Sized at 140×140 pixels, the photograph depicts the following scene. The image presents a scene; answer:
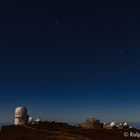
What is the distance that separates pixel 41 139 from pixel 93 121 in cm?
3616

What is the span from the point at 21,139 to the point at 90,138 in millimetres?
15728

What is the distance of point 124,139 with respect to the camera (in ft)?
211

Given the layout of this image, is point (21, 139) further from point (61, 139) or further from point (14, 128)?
point (14, 128)

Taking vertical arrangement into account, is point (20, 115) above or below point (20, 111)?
below

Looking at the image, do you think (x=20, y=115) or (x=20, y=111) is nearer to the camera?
(x=20, y=111)

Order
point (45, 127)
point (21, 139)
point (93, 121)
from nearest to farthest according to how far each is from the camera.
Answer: point (21, 139)
point (45, 127)
point (93, 121)

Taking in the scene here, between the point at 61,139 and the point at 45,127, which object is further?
the point at 45,127

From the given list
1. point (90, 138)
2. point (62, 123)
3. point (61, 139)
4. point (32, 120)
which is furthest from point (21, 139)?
point (32, 120)

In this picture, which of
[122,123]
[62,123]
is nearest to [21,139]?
[62,123]

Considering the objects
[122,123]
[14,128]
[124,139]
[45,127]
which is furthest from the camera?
[122,123]

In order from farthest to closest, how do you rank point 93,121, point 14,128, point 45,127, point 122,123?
point 122,123 → point 93,121 → point 45,127 → point 14,128

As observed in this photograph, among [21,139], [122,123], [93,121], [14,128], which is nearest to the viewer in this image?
[21,139]

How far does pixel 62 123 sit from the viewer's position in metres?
92.4

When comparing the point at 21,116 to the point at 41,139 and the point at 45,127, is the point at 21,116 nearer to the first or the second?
the point at 45,127
